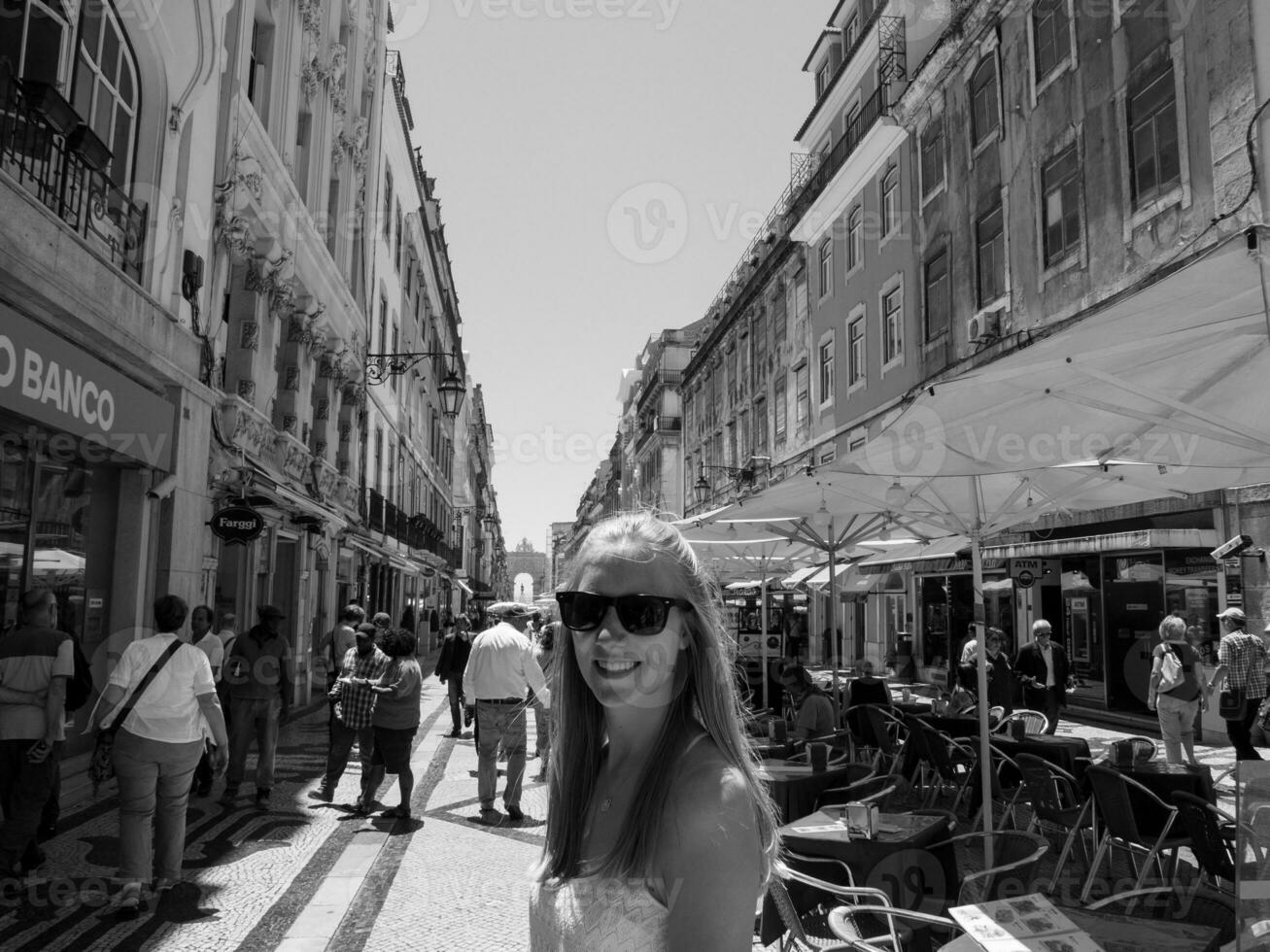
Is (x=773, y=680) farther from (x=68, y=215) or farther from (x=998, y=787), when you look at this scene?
(x=68, y=215)

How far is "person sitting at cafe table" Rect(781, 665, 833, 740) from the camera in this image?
8898 mm

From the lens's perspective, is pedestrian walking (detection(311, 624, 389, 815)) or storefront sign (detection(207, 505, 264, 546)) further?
storefront sign (detection(207, 505, 264, 546))

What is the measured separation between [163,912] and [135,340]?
5.88 metres

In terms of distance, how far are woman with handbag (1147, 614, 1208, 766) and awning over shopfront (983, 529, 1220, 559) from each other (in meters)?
3.98

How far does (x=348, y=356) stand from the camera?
68.7 feet

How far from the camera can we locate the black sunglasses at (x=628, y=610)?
1.76 meters

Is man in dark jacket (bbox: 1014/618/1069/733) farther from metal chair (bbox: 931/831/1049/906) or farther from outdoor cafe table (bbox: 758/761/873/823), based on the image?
metal chair (bbox: 931/831/1049/906)

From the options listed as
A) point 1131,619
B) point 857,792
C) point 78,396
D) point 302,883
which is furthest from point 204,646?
point 1131,619

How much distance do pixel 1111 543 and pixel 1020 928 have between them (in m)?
13.9

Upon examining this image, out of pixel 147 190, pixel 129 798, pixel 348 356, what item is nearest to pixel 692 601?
pixel 129 798

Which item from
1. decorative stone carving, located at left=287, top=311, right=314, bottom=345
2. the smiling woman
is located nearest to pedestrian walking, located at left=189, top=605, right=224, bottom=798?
the smiling woman

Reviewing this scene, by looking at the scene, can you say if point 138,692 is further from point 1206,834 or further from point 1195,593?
point 1195,593

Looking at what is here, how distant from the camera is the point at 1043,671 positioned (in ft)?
41.7

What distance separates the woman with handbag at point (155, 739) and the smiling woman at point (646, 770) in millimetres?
4620
